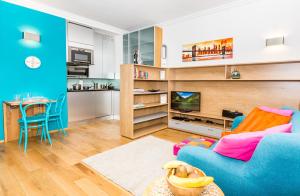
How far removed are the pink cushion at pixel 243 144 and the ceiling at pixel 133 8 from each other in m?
3.17

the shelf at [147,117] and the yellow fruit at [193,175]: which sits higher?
the yellow fruit at [193,175]

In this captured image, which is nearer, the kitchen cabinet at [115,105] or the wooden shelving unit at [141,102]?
the wooden shelving unit at [141,102]

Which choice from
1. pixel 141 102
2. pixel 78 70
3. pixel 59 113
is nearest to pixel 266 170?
pixel 141 102

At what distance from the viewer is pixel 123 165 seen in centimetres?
242

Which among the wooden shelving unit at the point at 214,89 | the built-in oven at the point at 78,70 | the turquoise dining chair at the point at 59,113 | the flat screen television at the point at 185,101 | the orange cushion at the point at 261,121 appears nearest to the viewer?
the orange cushion at the point at 261,121

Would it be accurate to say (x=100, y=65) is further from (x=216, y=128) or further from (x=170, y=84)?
(x=216, y=128)

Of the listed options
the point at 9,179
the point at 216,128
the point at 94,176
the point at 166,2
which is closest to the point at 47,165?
the point at 9,179

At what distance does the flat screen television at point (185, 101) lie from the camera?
13.1 feet

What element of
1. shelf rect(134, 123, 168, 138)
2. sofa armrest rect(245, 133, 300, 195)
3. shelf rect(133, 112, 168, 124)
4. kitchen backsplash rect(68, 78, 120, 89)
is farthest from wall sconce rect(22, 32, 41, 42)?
sofa armrest rect(245, 133, 300, 195)

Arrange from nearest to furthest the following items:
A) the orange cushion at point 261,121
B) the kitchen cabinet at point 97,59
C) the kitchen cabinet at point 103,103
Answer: the orange cushion at point 261,121 < the kitchen cabinet at point 103,103 < the kitchen cabinet at point 97,59

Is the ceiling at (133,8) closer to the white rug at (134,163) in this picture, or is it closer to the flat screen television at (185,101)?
the flat screen television at (185,101)

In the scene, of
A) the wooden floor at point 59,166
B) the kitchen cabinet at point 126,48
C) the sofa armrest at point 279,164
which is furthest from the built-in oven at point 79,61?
the sofa armrest at point 279,164

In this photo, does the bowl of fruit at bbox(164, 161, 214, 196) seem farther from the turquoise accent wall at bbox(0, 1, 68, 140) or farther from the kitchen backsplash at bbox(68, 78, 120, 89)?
the kitchen backsplash at bbox(68, 78, 120, 89)

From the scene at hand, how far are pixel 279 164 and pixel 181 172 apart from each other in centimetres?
54
